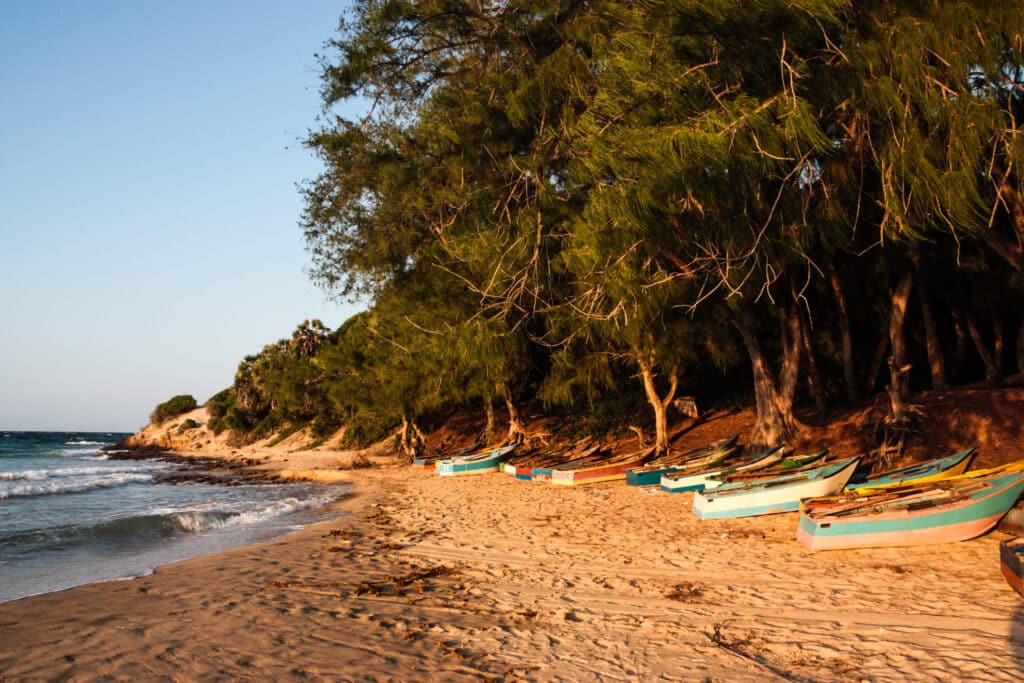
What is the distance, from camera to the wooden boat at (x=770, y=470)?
12438 mm

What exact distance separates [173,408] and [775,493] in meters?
64.0

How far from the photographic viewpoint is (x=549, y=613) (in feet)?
22.6

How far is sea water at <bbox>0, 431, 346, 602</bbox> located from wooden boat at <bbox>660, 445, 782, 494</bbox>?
7.76 metres

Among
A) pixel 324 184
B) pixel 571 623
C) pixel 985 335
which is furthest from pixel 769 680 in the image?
pixel 985 335

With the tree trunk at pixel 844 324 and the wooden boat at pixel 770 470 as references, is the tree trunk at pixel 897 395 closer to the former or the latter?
the wooden boat at pixel 770 470

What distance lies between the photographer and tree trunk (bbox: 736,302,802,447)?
52.4 feet

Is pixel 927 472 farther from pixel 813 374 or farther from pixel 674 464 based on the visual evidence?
pixel 813 374

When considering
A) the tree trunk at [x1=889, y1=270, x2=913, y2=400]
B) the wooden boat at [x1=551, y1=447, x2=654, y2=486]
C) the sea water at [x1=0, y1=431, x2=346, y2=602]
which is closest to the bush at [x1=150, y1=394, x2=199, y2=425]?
the sea water at [x1=0, y1=431, x2=346, y2=602]

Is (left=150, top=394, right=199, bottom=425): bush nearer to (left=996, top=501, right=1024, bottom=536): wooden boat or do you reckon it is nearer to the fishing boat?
the fishing boat

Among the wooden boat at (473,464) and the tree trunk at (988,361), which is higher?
the tree trunk at (988,361)

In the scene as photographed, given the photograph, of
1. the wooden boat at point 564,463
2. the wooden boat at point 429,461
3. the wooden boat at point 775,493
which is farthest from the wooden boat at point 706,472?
the wooden boat at point 429,461

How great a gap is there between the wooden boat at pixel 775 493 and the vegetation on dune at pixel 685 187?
3.25 m

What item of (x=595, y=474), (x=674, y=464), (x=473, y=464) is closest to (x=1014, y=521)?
(x=674, y=464)

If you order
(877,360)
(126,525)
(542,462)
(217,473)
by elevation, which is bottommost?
(217,473)
